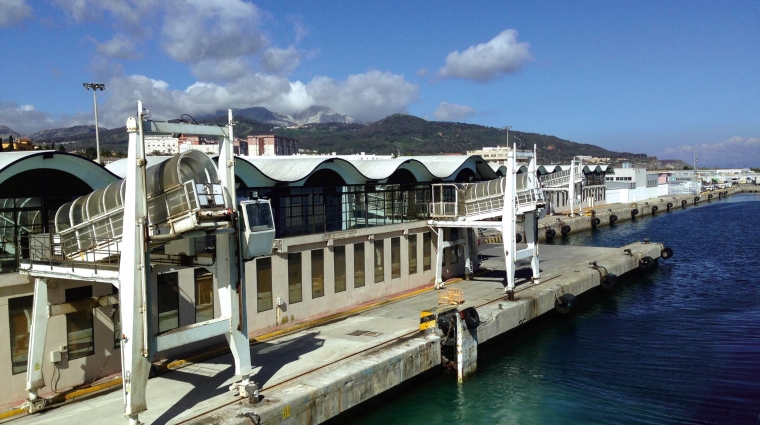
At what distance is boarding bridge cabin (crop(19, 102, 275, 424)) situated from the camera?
1465 cm

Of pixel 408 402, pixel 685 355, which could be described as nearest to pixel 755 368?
pixel 685 355

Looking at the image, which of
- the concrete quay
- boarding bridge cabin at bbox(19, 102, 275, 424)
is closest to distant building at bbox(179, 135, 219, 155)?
boarding bridge cabin at bbox(19, 102, 275, 424)

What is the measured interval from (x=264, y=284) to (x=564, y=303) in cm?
1617

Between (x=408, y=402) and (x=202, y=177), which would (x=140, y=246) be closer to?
(x=202, y=177)

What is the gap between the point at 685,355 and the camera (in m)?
26.4

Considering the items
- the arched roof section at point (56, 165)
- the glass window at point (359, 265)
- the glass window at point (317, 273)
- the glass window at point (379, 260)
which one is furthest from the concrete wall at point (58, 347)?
the glass window at point (379, 260)

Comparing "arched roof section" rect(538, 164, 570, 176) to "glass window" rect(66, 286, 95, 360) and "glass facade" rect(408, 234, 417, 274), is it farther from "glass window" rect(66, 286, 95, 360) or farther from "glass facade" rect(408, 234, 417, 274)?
"glass window" rect(66, 286, 95, 360)

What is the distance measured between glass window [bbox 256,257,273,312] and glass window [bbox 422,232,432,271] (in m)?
11.7

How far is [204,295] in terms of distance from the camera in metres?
22.1

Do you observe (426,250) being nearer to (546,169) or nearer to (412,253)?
(412,253)

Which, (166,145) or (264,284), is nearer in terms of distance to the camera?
(264,284)

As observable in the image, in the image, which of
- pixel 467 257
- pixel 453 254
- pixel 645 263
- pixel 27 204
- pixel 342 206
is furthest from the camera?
pixel 645 263

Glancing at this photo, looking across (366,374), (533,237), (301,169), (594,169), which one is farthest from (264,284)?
(594,169)

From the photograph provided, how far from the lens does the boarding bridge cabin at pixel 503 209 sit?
30297 mm
